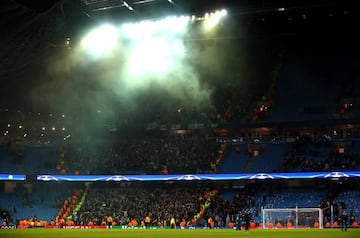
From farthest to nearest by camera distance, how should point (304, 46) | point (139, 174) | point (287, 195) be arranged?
point (304, 46) < point (139, 174) < point (287, 195)

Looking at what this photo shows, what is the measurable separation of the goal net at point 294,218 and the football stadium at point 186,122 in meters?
0.10

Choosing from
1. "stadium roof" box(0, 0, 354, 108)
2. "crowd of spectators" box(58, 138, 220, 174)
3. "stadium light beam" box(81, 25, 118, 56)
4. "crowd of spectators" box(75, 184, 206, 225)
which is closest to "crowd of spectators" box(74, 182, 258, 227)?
"crowd of spectators" box(75, 184, 206, 225)

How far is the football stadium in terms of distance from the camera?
128 feet

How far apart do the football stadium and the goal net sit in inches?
3.9

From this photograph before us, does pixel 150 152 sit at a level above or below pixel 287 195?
above

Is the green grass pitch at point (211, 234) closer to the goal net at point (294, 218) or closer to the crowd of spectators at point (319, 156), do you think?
the goal net at point (294, 218)

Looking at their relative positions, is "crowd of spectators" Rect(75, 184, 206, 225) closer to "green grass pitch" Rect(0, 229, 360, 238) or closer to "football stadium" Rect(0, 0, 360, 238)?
"football stadium" Rect(0, 0, 360, 238)

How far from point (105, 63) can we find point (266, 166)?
54.8 feet

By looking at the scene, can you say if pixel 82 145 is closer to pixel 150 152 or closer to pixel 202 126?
pixel 150 152

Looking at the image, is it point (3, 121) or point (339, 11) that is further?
point (3, 121)

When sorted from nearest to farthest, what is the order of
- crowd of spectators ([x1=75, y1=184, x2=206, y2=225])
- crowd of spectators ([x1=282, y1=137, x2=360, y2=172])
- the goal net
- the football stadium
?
the football stadium < the goal net < crowd of spectators ([x1=282, y1=137, x2=360, y2=172]) < crowd of spectators ([x1=75, y1=184, x2=206, y2=225])

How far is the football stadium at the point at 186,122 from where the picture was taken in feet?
128

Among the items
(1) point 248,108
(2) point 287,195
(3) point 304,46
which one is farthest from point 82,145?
(3) point 304,46

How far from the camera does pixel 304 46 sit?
5844 centimetres
